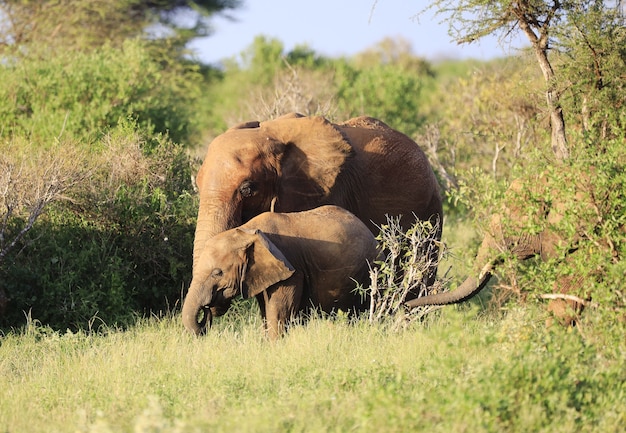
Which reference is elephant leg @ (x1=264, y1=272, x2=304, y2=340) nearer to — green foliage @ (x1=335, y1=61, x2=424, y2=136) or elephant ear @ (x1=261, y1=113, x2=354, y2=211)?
elephant ear @ (x1=261, y1=113, x2=354, y2=211)

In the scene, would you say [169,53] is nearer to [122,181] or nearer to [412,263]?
[122,181]

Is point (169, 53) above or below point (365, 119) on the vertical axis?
below

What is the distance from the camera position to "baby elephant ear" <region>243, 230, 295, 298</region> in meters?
8.57

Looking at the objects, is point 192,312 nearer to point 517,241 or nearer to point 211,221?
point 211,221

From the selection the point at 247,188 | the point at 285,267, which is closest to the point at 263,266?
the point at 285,267

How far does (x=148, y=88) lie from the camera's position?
15766 mm

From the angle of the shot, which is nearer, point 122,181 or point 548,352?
point 548,352

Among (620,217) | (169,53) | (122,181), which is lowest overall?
(169,53)

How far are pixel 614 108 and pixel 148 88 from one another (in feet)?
26.2

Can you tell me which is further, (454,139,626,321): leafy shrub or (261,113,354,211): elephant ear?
(261,113,354,211): elephant ear

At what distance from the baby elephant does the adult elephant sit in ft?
1.22

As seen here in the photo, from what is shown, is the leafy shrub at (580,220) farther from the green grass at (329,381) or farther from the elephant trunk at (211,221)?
the elephant trunk at (211,221)

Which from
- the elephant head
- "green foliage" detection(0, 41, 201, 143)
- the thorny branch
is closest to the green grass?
the thorny branch

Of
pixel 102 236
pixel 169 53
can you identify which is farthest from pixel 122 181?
pixel 169 53
